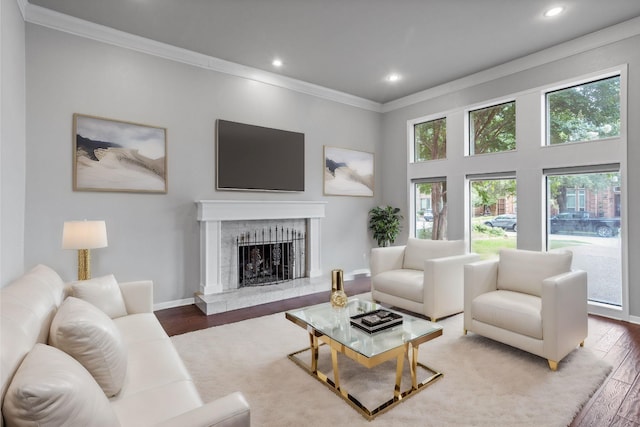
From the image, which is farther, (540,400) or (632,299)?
(632,299)

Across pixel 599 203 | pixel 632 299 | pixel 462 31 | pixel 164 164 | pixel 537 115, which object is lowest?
pixel 632 299

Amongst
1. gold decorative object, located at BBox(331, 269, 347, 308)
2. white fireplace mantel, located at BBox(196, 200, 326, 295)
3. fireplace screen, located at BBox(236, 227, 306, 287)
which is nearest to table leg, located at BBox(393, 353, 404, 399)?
gold decorative object, located at BBox(331, 269, 347, 308)

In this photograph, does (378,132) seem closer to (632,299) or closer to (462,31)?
(462,31)

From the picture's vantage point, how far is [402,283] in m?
3.56

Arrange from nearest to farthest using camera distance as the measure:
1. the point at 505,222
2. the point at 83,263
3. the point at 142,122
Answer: the point at 83,263
the point at 142,122
the point at 505,222

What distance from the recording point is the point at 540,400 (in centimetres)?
204

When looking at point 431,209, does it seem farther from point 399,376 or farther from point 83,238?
point 83,238

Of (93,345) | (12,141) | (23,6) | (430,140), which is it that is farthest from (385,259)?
(23,6)

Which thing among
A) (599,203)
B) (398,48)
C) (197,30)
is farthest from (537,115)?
(197,30)

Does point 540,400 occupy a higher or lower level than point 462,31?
lower

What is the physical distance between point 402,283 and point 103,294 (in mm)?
2744

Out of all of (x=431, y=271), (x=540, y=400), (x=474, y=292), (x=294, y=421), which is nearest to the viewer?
(x=294, y=421)

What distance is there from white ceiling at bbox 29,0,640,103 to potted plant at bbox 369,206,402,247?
7.40 feet

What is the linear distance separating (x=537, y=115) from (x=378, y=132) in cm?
256
